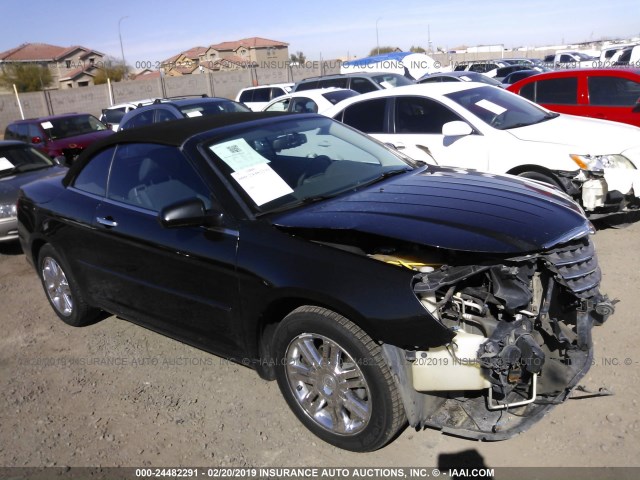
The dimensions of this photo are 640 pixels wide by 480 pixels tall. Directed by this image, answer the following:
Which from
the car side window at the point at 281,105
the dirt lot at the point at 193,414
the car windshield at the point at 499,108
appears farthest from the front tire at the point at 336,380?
the car side window at the point at 281,105

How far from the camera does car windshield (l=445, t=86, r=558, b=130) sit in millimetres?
6648

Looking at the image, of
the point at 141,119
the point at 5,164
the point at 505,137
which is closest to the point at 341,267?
the point at 505,137

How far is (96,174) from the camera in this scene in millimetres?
4238

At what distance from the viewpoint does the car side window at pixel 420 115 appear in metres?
6.86

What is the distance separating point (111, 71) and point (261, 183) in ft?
173

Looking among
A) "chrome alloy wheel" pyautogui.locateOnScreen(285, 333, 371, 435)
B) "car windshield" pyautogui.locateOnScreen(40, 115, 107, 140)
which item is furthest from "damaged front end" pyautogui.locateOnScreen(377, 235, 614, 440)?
"car windshield" pyautogui.locateOnScreen(40, 115, 107, 140)

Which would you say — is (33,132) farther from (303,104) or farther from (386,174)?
(386,174)

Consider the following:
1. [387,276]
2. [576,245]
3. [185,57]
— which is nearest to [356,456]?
[387,276]

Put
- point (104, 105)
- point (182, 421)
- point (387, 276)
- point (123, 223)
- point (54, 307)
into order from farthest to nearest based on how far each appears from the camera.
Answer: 1. point (104, 105)
2. point (54, 307)
3. point (123, 223)
4. point (182, 421)
5. point (387, 276)

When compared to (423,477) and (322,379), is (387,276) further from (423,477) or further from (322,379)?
(423,477)

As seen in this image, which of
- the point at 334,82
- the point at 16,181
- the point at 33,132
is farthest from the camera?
the point at 334,82

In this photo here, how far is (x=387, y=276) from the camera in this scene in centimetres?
262

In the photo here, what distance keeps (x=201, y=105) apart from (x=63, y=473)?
10127 millimetres

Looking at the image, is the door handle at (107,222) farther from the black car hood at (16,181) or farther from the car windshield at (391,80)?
the car windshield at (391,80)
